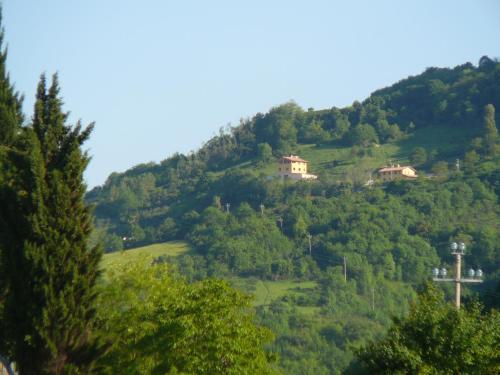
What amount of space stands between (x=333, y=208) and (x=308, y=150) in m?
34.4

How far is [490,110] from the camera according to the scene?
156 m

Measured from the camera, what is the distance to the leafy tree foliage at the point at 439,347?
2083 cm

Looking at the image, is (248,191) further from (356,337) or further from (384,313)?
(356,337)

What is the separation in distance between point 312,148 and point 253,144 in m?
10.6

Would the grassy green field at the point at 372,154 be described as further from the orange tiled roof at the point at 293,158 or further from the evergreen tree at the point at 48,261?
the evergreen tree at the point at 48,261

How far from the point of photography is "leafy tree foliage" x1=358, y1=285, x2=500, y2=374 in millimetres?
20828

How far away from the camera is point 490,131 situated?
151375 mm

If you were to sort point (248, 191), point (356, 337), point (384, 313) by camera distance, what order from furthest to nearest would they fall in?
point (248, 191) < point (384, 313) < point (356, 337)

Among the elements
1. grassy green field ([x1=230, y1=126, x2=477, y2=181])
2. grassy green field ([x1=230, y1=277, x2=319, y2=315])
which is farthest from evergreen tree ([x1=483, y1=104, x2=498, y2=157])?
grassy green field ([x1=230, y1=277, x2=319, y2=315])

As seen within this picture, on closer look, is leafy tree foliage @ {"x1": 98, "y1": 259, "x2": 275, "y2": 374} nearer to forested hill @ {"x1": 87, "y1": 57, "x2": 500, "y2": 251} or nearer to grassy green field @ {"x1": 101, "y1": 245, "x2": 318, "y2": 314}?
grassy green field @ {"x1": 101, "y1": 245, "x2": 318, "y2": 314}

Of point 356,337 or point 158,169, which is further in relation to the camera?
point 158,169

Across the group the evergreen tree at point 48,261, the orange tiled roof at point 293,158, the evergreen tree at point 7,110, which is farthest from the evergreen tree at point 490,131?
the evergreen tree at point 48,261

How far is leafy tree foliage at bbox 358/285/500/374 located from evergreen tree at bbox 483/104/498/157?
417 ft

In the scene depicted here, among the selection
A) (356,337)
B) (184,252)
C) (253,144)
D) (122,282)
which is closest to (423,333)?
(122,282)
